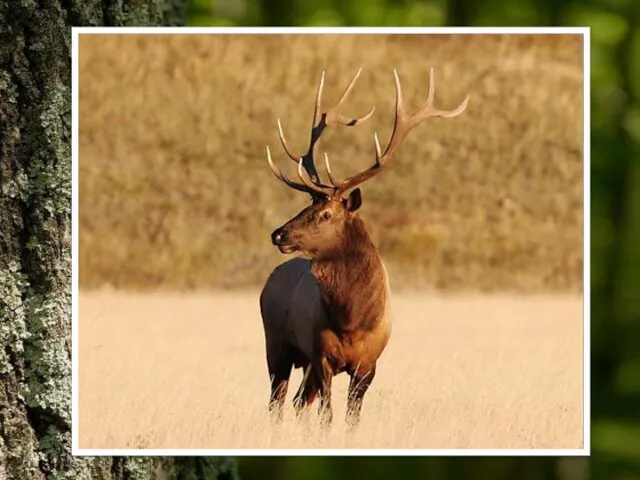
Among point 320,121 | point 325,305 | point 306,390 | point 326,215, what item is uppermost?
point 320,121

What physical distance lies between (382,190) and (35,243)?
0.44 metres

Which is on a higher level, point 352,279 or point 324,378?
point 352,279

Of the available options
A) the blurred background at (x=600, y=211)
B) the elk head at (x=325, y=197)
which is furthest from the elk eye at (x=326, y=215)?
the blurred background at (x=600, y=211)

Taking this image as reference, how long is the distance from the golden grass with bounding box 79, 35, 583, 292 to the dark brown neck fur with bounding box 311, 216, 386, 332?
0.06 m

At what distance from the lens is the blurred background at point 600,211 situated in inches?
76.7

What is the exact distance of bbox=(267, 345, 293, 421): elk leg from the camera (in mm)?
1273

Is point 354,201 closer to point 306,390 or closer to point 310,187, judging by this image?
point 310,187

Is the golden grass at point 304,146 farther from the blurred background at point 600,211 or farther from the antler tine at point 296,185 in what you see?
the blurred background at point 600,211

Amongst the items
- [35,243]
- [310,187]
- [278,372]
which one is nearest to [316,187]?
[310,187]

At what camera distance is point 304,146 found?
1298 millimetres

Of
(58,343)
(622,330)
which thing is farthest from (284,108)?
(622,330)

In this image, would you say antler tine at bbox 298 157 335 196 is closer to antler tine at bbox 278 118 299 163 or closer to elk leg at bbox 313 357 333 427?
antler tine at bbox 278 118 299 163

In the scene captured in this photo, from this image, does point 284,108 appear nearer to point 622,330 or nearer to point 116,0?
point 116,0

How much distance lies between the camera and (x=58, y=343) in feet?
4.39
